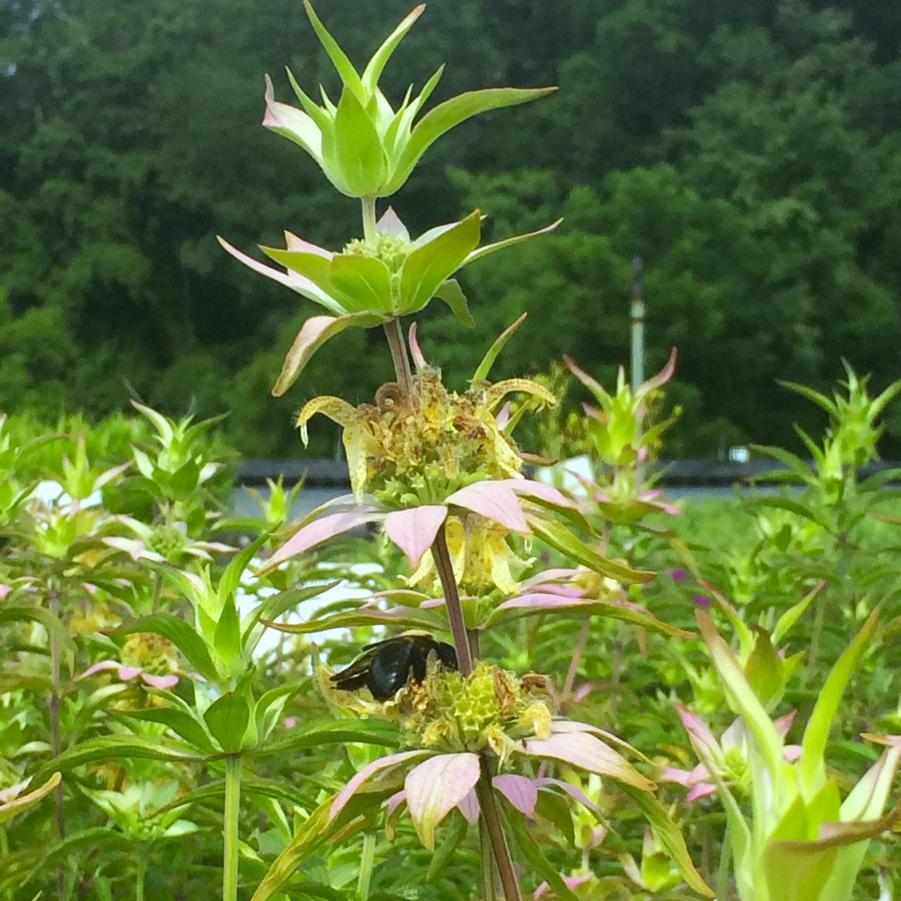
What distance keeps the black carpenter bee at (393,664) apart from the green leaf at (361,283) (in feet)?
0.40

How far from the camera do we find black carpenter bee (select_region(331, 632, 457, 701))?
0.37 metres

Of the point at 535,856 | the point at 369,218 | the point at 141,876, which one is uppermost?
the point at 369,218

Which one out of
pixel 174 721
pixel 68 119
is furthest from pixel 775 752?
pixel 68 119

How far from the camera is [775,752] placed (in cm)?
22

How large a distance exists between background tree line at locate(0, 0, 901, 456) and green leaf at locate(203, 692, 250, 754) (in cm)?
728

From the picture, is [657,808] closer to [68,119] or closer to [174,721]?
[174,721]

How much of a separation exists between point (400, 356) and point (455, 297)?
0.12ft

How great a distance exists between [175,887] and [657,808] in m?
0.41

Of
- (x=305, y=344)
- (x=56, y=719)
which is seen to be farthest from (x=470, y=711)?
(x=56, y=719)

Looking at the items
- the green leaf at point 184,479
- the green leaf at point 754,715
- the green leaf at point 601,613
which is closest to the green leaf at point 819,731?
the green leaf at point 754,715

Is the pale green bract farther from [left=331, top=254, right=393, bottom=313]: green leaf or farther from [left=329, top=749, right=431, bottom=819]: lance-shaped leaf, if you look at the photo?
[left=329, top=749, right=431, bottom=819]: lance-shaped leaf

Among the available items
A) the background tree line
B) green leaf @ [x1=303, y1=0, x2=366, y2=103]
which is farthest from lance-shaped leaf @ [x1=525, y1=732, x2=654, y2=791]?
the background tree line

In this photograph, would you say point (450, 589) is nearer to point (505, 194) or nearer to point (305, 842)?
point (305, 842)

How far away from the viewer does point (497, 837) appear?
12.5 inches
